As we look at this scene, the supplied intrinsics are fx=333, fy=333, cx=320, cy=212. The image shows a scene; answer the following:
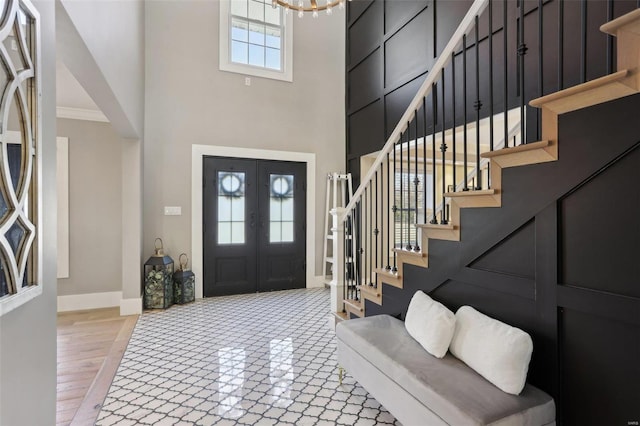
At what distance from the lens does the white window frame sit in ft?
16.9

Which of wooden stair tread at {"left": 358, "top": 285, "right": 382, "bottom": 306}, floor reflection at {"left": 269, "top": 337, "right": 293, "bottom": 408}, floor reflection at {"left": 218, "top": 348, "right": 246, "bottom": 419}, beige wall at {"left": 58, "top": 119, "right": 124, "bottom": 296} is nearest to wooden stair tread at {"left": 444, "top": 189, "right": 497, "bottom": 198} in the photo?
wooden stair tread at {"left": 358, "top": 285, "right": 382, "bottom": 306}

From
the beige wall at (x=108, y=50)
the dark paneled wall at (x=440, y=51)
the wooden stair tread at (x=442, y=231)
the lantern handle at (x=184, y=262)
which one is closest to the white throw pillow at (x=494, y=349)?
the wooden stair tread at (x=442, y=231)

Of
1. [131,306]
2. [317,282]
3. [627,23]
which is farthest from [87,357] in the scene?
[627,23]

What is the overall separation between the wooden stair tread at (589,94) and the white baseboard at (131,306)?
4.51m

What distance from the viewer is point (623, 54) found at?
1.19 metres

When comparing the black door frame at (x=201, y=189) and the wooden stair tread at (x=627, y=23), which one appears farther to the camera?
the black door frame at (x=201, y=189)

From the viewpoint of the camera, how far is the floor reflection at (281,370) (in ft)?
7.54

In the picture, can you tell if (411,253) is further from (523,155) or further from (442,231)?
(523,155)

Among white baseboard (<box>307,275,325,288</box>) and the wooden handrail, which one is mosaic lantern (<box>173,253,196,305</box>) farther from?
the wooden handrail

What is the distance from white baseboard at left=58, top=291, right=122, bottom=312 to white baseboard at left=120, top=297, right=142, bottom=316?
0.49 m

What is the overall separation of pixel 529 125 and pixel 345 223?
6.08 ft

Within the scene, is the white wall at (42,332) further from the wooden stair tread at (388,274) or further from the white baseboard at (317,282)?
the white baseboard at (317,282)

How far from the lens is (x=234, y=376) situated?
2.61 metres

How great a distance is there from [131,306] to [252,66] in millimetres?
3902
